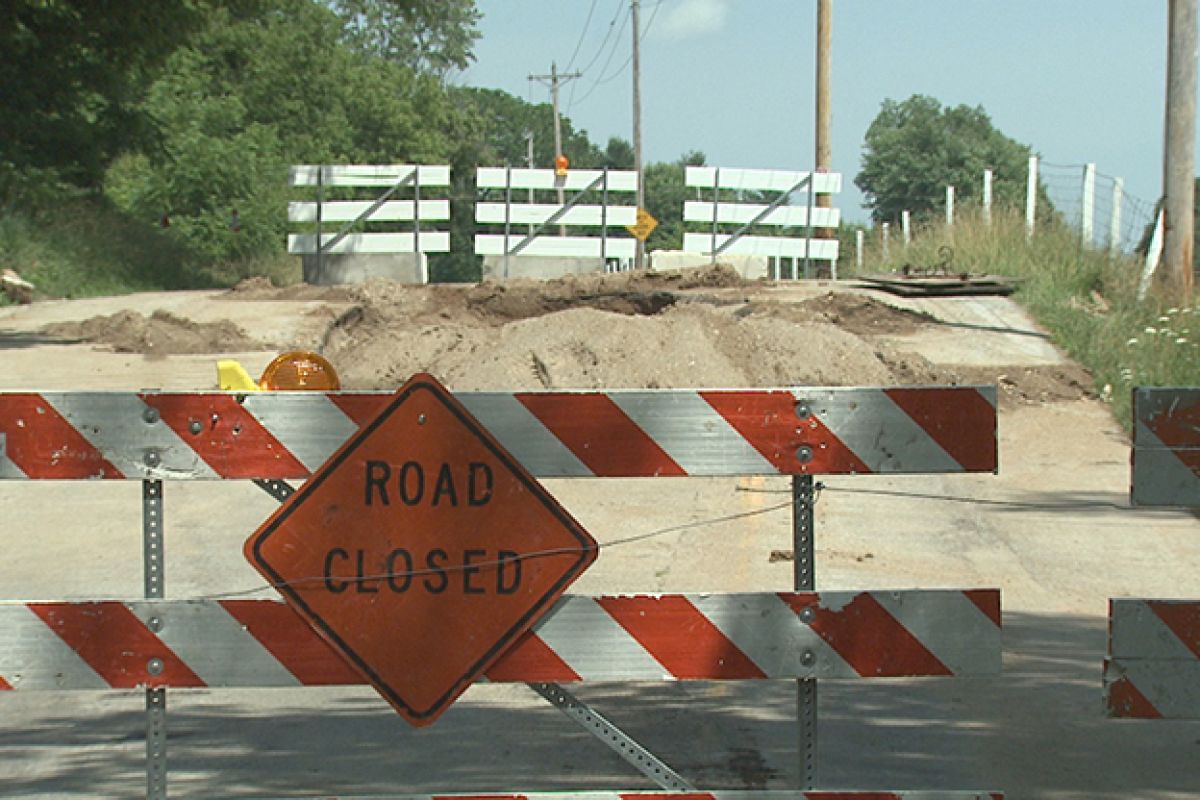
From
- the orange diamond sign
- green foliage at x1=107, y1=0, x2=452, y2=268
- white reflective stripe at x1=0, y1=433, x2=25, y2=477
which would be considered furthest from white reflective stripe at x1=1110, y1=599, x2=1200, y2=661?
green foliage at x1=107, y1=0, x2=452, y2=268

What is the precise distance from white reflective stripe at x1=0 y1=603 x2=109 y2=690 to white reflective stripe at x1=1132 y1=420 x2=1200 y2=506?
2.91 m

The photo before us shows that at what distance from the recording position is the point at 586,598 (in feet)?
13.4

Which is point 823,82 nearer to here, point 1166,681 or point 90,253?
point 90,253

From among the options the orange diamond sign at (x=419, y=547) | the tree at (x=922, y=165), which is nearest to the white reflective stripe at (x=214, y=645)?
the orange diamond sign at (x=419, y=547)

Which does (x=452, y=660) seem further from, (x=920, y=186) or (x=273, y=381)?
(x=920, y=186)

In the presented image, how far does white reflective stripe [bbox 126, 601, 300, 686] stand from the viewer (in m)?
4.09

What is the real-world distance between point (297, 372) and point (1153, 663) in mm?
3584

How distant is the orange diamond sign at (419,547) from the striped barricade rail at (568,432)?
85 millimetres

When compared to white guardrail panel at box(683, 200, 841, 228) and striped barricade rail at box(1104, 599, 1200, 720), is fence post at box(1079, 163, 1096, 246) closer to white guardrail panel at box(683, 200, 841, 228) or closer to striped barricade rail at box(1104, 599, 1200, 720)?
white guardrail panel at box(683, 200, 841, 228)

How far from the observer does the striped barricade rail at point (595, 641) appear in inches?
160

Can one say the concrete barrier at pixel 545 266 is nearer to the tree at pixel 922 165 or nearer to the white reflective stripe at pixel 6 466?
the white reflective stripe at pixel 6 466

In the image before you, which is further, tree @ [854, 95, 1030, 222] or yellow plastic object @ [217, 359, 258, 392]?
tree @ [854, 95, 1030, 222]

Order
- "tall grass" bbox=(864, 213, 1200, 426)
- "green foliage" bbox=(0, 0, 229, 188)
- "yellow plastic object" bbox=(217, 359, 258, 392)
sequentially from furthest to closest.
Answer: "green foliage" bbox=(0, 0, 229, 188), "tall grass" bbox=(864, 213, 1200, 426), "yellow plastic object" bbox=(217, 359, 258, 392)

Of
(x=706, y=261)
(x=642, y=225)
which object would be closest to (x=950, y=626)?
(x=706, y=261)
